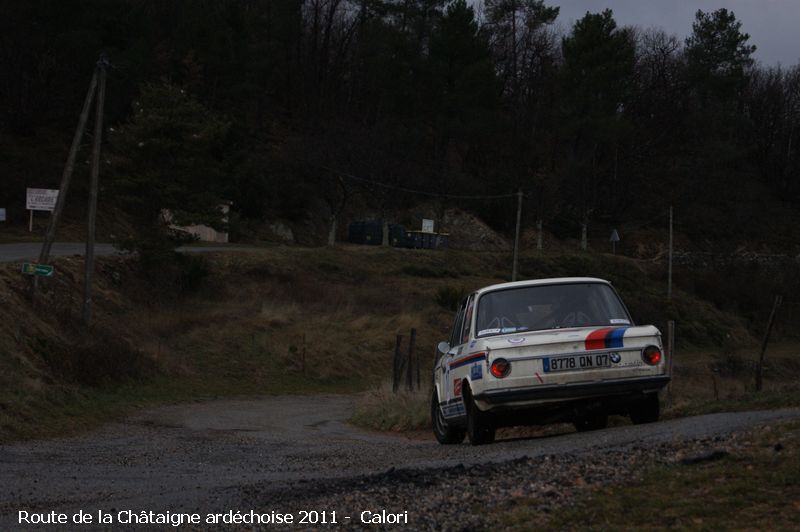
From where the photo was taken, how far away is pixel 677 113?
97938 millimetres

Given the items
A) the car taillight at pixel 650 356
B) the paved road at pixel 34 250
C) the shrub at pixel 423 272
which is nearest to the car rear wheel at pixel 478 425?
the car taillight at pixel 650 356

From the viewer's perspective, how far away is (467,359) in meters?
12.0

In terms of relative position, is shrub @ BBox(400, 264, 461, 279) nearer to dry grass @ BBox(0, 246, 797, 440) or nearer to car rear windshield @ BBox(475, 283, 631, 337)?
dry grass @ BBox(0, 246, 797, 440)

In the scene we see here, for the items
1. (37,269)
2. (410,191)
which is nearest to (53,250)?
(37,269)

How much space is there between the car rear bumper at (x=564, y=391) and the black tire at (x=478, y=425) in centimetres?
32

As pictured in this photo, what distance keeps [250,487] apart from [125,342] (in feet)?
76.0

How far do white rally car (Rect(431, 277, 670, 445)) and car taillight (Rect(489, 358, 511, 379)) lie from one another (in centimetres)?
1

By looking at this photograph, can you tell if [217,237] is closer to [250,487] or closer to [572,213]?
[572,213]

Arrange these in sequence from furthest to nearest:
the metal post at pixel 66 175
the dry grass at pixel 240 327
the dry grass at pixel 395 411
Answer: the metal post at pixel 66 175, the dry grass at pixel 240 327, the dry grass at pixel 395 411

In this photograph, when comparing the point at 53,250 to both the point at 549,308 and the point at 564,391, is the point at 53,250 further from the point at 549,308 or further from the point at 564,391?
the point at 564,391

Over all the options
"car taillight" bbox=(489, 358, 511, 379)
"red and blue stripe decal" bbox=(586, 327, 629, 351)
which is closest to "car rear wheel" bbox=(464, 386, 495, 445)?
"car taillight" bbox=(489, 358, 511, 379)

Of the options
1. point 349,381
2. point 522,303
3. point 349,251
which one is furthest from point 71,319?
point 349,251

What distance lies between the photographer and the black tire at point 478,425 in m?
11.8

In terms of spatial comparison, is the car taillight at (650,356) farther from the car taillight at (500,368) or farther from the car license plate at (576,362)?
the car taillight at (500,368)
